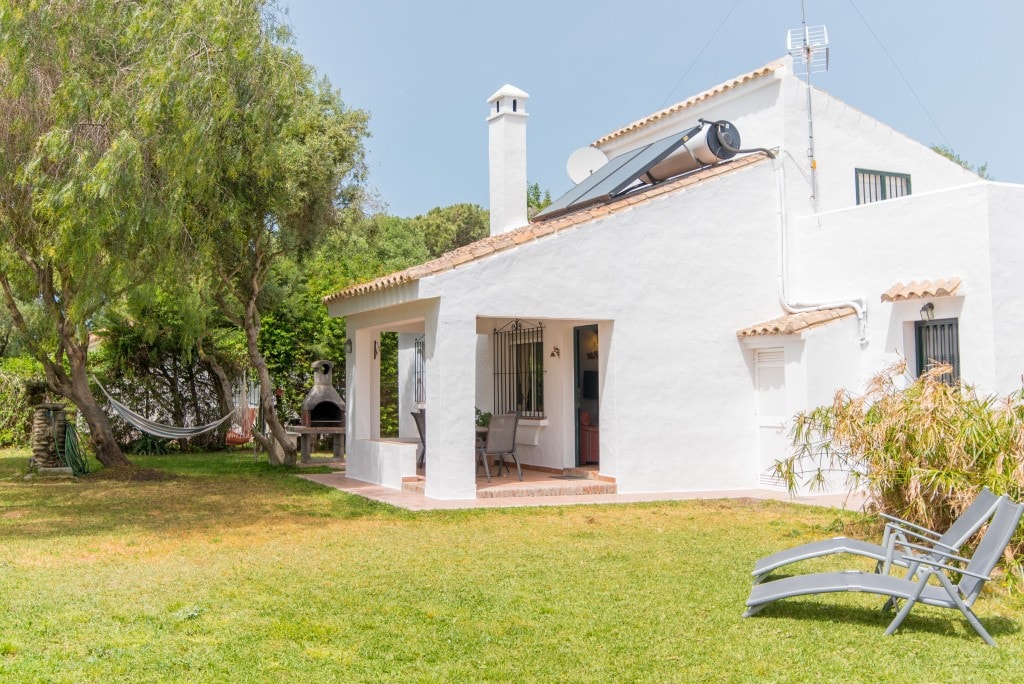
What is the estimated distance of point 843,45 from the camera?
15.9 meters

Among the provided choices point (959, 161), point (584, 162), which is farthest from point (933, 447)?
point (959, 161)

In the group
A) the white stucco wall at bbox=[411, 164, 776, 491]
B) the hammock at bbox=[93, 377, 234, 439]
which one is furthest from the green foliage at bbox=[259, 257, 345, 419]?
the white stucco wall at bbox=[411, 164, 776, 491]

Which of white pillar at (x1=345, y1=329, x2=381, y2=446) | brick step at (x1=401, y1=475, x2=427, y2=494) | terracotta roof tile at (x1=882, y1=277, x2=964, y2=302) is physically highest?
terracotta roof tile at (x1=882, y1=277, x2=964, y2=302)

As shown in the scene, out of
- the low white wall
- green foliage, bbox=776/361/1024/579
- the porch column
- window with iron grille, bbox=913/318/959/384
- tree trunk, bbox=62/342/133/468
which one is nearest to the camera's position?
green foliage, bbox=776/361/1024/579

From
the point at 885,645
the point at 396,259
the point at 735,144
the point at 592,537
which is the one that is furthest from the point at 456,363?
the point at 396,259

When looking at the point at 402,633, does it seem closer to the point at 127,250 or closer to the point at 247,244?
the point at 127,250

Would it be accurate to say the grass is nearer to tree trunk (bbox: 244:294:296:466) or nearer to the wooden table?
tree trunk (bbox: 244:294:296:466)

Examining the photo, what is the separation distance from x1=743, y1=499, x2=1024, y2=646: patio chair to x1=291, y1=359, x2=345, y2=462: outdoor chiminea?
14266 mm

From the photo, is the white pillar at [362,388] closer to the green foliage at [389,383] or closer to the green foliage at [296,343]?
the green foliage at [296,343]

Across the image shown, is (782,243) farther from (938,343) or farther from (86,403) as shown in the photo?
(86,403)

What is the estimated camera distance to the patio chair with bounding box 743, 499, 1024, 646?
5961 mm

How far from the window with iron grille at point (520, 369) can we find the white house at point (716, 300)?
2.4 inches

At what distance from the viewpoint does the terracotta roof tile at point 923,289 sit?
12672mm

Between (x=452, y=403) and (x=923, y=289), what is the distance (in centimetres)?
662
